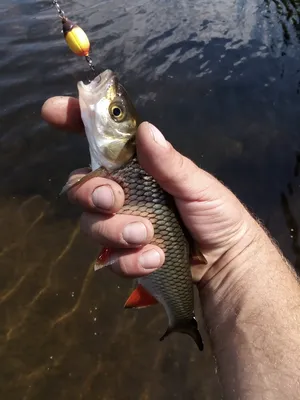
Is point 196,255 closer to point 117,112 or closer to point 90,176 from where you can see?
point 90,176

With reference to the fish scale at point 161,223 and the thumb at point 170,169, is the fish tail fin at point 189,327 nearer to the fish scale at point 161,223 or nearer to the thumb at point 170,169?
the fish scale at point 161,223

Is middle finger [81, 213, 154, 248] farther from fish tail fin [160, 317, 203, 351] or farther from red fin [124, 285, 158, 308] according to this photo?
fish tail fin [160, 317, 203, 351]

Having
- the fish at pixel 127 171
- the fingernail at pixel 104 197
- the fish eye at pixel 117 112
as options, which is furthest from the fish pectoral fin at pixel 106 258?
the fish eye at pixel 117 112

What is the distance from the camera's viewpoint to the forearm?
285cm

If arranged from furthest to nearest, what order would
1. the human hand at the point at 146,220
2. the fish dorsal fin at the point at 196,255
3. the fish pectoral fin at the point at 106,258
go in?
the fish dorsal fin at the point at 196,255
the fish pectoral fin at the point at 106,258
the human hand at the point at 146,220

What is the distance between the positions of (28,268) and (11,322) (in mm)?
777

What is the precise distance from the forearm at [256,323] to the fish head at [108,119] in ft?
4.42

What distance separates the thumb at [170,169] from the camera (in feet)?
8.75

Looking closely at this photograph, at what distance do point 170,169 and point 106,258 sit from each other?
751mm

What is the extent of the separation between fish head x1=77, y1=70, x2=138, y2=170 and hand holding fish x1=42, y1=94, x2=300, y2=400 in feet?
0.44

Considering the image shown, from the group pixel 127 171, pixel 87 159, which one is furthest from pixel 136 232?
pixel 87 159

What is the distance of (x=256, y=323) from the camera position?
10.4ft

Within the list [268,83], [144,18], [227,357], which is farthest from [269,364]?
[144,18]

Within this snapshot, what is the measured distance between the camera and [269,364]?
2.91 m
